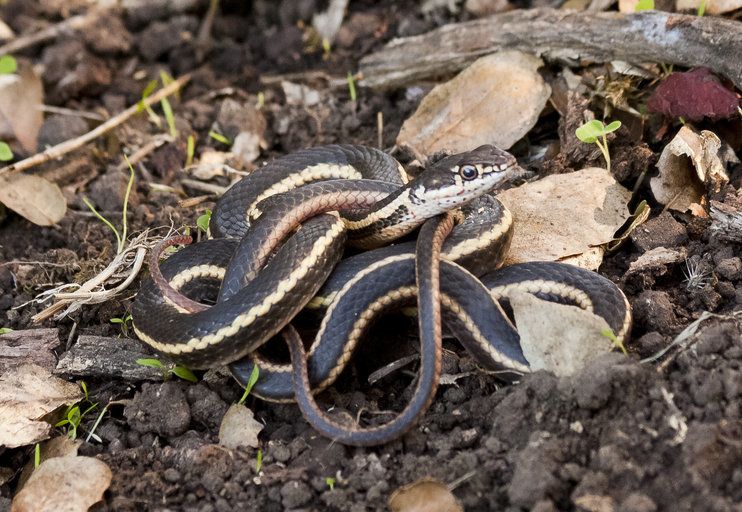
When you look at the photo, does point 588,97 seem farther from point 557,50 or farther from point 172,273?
Result: point 172,273

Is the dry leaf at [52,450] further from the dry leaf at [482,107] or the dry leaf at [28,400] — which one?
Answer: the dry leaf at [482,107]

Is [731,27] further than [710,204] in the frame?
Yes

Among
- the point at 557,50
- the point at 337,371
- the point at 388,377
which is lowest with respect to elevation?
the point at 388,377

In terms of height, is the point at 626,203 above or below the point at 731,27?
below

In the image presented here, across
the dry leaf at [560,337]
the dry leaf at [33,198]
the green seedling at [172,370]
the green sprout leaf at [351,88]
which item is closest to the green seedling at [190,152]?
the dry leaf at [33,198]

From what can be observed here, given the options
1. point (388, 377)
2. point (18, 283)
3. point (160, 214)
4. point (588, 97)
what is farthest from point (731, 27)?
point (18, 283)

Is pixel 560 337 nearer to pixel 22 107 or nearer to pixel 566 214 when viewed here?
pixel 566 214

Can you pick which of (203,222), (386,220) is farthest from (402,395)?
(203,222)
